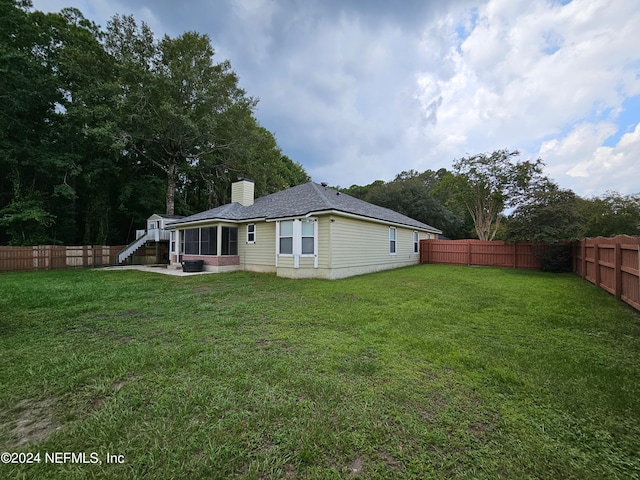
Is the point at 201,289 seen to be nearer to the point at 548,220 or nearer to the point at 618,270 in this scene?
the point at 618,270

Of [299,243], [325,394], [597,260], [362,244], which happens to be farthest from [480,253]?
[325,394]

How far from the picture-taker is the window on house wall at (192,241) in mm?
13812

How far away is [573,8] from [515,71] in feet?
9.66

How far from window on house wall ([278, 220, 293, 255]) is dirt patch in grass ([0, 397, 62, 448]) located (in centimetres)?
887

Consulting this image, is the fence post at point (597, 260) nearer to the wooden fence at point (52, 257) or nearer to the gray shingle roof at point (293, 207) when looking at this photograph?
the gray shingle roof at point (293, 207)

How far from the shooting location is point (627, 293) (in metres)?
5.93

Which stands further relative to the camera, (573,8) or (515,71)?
(515,71)

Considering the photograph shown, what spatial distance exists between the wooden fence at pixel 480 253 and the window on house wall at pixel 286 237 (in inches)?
401

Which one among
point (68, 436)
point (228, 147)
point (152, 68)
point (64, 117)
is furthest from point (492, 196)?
point (64, 117)

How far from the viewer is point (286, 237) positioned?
11320mm

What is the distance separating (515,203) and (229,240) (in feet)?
70.7

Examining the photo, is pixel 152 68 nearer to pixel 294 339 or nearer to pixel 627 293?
pixel 294 339

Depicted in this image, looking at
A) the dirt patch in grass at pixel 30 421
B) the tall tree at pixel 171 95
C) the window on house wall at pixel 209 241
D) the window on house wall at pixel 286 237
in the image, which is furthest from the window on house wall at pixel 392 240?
the tall tree at pixel 171 95

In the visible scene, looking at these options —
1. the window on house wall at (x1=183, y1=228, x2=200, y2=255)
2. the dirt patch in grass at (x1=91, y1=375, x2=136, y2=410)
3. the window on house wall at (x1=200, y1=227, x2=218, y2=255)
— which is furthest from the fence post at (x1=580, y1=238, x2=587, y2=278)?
the window on house wall at (x1=183, y1=228, x2=200, y2=255)
